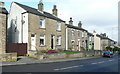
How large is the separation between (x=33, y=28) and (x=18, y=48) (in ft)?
15.1

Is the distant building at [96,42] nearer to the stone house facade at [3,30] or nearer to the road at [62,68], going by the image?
the road at [62,68]

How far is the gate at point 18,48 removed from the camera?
20.3m

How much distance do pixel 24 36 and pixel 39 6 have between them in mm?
8874

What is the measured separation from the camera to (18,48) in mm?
21203

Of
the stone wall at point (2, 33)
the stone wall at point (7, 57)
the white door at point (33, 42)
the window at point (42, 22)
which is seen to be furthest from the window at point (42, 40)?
the stone wall at point (7, 57)

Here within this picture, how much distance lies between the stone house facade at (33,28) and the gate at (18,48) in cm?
82

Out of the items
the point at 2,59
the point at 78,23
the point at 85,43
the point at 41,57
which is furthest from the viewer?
the point at 78,23

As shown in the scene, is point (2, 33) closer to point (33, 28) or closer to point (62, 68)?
point (33, 28)

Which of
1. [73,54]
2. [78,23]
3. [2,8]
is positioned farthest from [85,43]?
[2,8]

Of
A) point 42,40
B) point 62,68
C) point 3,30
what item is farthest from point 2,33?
point 62,68

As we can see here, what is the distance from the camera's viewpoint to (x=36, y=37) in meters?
24.3

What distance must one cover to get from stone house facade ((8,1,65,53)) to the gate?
0.82 metres

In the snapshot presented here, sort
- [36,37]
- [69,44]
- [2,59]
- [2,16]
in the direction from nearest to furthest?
[2,59]
[2,16]
[36,37]
[69,44]

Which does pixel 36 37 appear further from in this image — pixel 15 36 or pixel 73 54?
pixel 73 54
